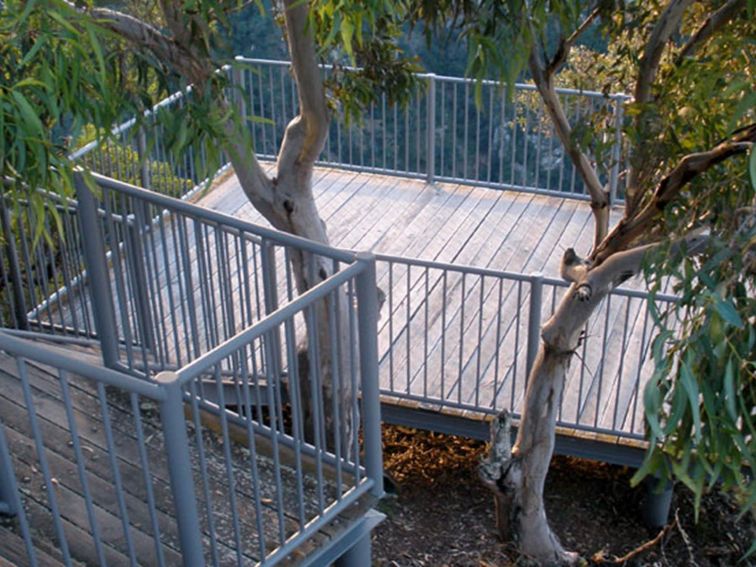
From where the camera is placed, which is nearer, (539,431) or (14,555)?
(14,555)

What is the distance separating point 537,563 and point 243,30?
23047 mm

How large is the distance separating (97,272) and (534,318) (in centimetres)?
281

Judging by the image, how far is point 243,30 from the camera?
92.9 ft

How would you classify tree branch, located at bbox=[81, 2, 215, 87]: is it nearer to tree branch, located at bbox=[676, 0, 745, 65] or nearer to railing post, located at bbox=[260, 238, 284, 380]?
railing post, located at bbox=[260, 238, 284, 380]

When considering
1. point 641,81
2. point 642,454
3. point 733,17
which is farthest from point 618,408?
point 733,17

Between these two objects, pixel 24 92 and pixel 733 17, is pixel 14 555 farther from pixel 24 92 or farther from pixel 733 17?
pixel 733 17

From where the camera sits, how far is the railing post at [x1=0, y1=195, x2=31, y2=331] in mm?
6105

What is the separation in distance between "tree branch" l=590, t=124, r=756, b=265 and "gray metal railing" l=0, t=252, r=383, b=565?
1.73 meters

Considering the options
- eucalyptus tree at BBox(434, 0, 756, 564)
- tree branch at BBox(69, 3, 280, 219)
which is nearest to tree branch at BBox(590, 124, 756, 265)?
eucalyptus tree at BBox(434, 0, 756, 564)

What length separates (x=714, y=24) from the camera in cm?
586

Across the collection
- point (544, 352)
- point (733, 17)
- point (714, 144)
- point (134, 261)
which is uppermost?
point (733, 17)

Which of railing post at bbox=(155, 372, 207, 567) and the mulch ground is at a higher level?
railing post at bbox=(155, 372, 207, 567)

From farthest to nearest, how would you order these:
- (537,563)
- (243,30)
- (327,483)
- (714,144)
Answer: (243,30) → (537,563) → (714,144) → (327,483)

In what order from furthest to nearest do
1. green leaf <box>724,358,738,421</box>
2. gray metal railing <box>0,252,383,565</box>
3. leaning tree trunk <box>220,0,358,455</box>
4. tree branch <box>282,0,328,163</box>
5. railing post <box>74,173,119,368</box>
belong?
leaning tree trunk <box>220,0,358,455</box> → tree branch <box>282,0,328,163</box> → railing post <box>74,173,119,368</box> → gray metal railing <box>0,252,383,565</box> → green leaf <box>724,358,738,421</box>
